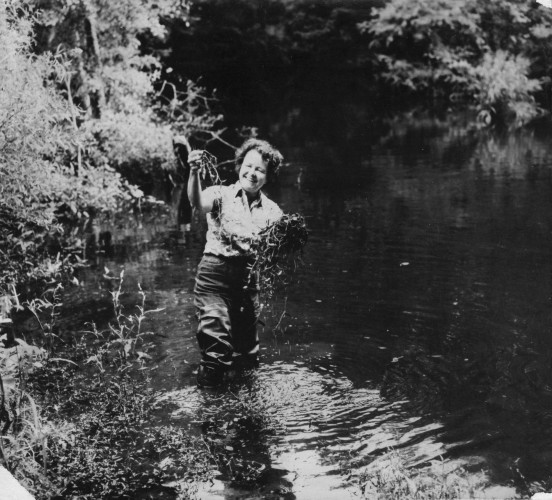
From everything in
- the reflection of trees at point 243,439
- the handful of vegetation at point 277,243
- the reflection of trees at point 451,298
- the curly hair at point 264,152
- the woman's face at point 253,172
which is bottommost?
the reflection of trees at point 243,439

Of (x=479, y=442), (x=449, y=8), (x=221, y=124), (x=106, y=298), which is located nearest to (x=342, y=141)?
(x=221, y=124)

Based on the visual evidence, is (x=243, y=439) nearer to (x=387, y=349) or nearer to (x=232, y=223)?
(x=232, y=223)

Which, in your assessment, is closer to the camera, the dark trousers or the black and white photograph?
the black and white photograph

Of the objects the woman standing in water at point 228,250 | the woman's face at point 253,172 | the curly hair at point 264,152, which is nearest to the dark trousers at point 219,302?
the woman standing in water at point 228,250

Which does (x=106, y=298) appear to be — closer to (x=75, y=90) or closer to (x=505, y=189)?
(x=75, y=90)

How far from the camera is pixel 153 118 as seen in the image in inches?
531

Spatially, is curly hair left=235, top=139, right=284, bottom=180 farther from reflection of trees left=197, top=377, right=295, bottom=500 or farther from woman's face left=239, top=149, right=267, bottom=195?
reflection of trees left=197, top=377, right=295, bottom=500

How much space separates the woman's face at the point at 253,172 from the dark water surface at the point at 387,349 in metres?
1.57

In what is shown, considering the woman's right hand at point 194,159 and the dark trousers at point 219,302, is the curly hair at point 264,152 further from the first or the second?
the dark trousers at point 219,302

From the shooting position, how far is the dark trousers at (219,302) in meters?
5.20

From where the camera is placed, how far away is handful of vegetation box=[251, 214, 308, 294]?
5156 millimetres

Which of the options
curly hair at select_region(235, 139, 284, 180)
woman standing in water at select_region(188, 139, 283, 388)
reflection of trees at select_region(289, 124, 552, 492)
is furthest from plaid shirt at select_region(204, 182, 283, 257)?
reflection of trees at select_region(289, 124, 552, 492)

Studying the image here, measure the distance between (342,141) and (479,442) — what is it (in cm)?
Result: 1644

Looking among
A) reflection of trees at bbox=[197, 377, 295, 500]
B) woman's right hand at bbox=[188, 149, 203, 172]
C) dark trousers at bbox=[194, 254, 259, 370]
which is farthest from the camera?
dark trousers at bbox=[194, 254, 259, 370]
